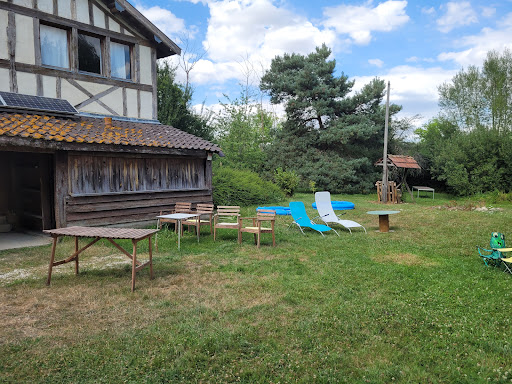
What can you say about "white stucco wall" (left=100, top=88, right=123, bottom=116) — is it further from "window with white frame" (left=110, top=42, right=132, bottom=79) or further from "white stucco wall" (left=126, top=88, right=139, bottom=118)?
"window with white frame" (left=110, top=42, right=132, bottom=79)

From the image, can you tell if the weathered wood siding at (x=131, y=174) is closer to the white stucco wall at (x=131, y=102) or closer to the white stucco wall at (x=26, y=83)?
the white stucco wall at (x=131, y=102)

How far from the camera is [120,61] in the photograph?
10.9 metres

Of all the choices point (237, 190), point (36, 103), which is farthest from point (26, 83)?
point (237, 190)

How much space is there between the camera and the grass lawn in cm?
302

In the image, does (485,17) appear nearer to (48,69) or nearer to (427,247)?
(427,247)

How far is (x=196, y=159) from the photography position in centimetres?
1109

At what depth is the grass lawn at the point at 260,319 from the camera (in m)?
3.02

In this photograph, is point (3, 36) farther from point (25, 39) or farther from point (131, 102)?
point (131, 102)

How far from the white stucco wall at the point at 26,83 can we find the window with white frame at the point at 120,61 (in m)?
2.26

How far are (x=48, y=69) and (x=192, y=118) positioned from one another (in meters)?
9.63

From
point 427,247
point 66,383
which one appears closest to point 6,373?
point 66,383

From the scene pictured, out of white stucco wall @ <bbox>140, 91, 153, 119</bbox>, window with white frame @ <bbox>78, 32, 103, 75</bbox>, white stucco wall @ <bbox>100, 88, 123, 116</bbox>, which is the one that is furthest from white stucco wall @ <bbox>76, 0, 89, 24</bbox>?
white stucco wall @ <bbox>140, 91, 153, 119</bbox>

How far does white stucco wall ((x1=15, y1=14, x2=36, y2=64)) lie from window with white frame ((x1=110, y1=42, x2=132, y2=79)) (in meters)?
2.15

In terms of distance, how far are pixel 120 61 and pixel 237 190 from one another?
6547 mm
